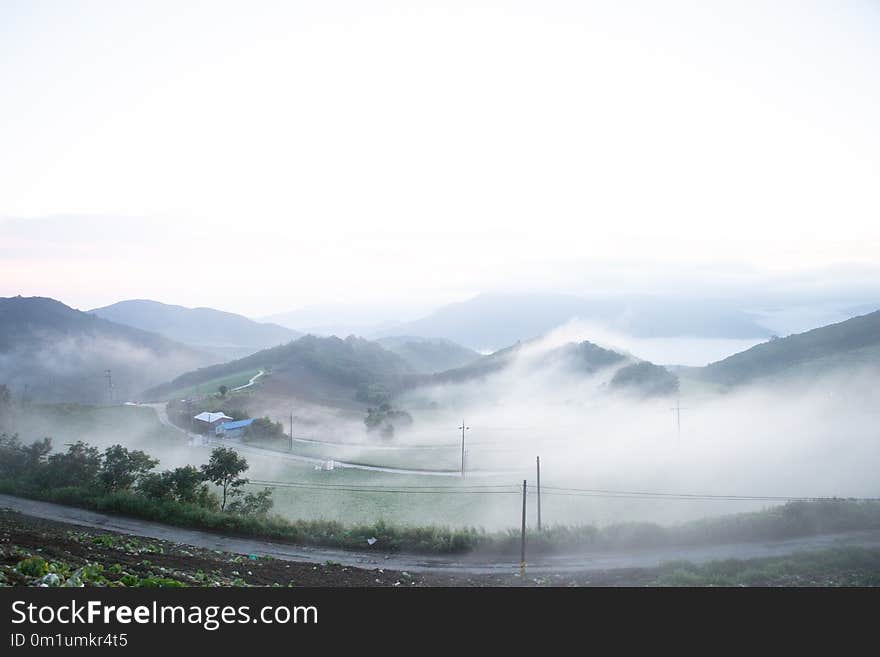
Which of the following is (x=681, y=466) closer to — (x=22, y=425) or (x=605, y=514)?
(x=605, y=514)

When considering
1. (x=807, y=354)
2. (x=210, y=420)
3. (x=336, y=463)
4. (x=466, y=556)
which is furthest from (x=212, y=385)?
(x=807, y=354)

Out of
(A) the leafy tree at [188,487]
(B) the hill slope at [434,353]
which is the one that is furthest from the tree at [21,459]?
(B) the hill slope at [434,353]

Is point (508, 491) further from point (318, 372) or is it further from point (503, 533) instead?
point (318, 372)

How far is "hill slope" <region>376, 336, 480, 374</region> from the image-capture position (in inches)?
6826

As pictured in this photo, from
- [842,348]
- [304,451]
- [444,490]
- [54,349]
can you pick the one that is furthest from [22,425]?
[54,349]

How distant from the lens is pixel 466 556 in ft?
78.6

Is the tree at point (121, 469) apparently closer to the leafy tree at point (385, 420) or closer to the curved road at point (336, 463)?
the curved road at point (336, 463)

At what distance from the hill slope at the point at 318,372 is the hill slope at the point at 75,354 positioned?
27.8 metres

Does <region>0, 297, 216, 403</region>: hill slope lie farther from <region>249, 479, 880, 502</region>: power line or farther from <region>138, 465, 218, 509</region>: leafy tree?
<region>138, 465, 218, 509</region>: leafy tree

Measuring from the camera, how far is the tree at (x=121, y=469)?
3017cm

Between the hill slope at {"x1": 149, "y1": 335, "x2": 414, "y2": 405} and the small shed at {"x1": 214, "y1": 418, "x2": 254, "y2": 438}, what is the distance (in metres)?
20.0

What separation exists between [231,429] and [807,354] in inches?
3412

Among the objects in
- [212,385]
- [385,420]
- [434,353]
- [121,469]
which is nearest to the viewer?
[121,469]

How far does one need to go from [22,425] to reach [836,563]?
64332 millimetres
